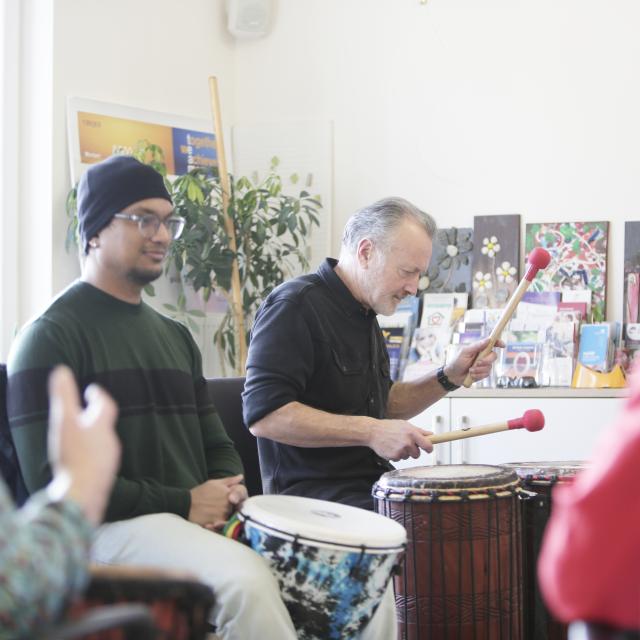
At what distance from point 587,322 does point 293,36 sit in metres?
1.95

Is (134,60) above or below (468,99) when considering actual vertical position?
above

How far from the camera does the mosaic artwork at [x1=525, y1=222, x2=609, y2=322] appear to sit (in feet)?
14.0

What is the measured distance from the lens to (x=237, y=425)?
2908 mm

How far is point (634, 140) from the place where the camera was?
14.0 ft

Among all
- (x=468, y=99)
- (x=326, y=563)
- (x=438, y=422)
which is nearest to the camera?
(x=326, y=563)

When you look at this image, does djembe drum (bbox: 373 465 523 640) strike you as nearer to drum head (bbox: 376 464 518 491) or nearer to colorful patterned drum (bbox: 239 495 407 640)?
drum head (bbox: 376 464 518 491)

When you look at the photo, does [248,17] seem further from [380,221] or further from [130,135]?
[380,221]

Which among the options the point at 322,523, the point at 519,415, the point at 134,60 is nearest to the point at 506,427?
the point at 322,523

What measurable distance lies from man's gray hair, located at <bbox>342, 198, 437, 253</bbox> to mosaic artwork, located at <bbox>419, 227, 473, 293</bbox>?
1.50 m

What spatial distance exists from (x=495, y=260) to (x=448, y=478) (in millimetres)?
2083

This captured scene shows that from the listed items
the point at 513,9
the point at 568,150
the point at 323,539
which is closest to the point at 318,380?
the point at 323,539

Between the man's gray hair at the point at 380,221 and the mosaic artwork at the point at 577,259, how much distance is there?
1.44 m

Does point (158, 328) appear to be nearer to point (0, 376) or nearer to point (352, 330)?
point (0, 376)

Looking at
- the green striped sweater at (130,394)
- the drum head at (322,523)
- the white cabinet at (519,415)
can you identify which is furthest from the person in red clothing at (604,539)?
the white cabinet at (519,415)
